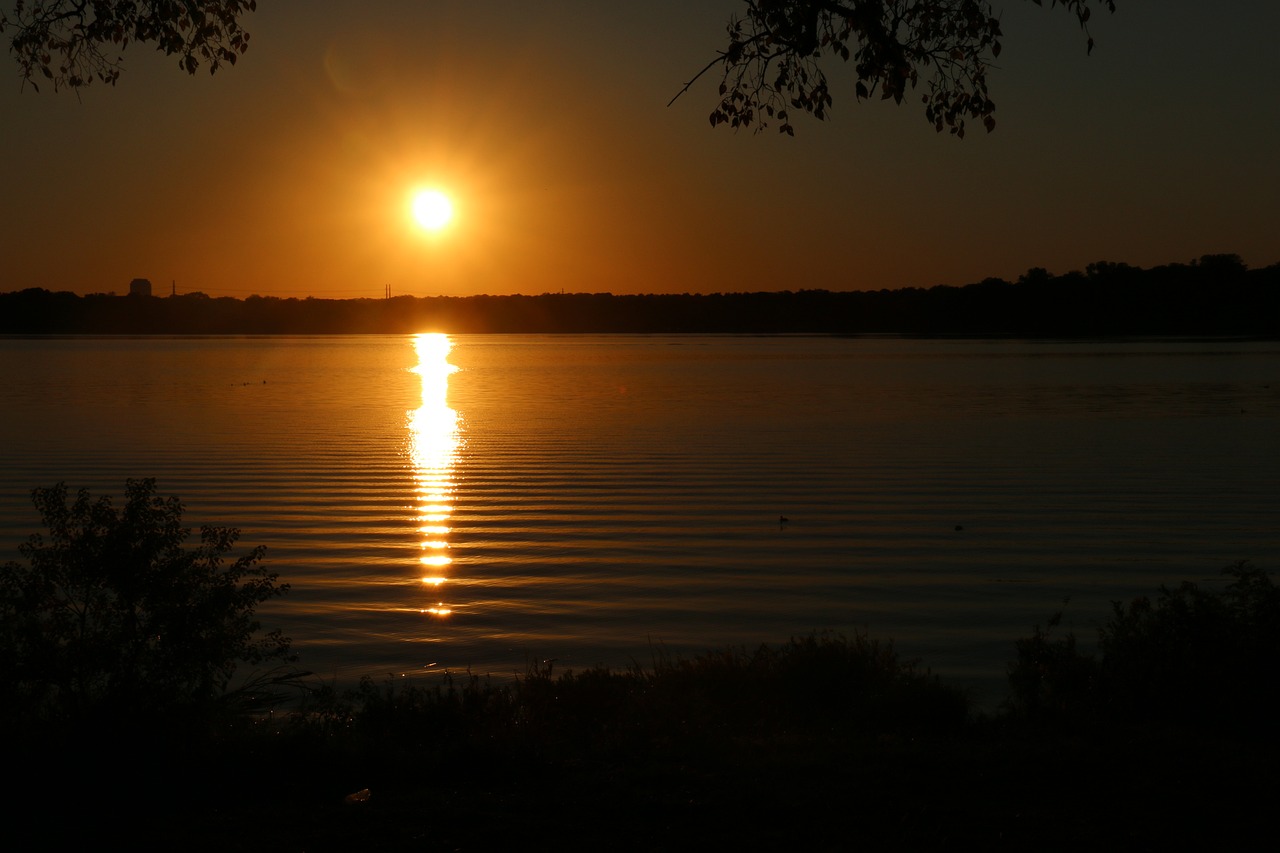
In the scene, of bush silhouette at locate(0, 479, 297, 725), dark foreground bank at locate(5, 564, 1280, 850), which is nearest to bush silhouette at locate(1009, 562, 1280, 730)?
dark foreground bank at locate(5, 564, 1280, 850)

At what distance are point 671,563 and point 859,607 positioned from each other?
2.50 m

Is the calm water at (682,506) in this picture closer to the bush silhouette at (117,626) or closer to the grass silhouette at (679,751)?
the grass silhouette at (679,751)

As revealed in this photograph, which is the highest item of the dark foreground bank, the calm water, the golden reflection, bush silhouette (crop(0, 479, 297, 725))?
→ bush silhouette (crop(0, 479, 297, 725))

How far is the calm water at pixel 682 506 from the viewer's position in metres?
9.95

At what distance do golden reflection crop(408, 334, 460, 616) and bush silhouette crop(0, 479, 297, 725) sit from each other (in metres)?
4.10

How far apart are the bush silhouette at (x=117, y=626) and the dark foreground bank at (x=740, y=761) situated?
184mm

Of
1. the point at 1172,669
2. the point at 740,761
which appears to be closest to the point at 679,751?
the point at 740,761

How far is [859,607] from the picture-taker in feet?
34.0

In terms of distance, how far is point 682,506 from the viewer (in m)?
16.1

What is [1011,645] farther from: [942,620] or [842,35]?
[842,35]

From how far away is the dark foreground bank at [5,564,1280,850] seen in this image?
16.0ft

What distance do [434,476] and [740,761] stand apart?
14.5 m

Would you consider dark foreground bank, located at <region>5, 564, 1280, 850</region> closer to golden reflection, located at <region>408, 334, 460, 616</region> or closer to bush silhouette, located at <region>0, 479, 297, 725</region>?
bush silhouette, located at <region>0, 479, 297, 725</region>

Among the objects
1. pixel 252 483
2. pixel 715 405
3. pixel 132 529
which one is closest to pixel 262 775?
pixel 132 529
